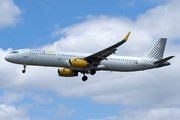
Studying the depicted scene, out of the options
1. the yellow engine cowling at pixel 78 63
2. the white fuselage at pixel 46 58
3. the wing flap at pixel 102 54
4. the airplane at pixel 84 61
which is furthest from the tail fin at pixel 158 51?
the yellow engine cowling at pixel 78 63

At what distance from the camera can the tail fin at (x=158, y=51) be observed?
172 ft

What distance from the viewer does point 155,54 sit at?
5306 cm

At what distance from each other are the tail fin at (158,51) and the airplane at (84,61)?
2.24 ft

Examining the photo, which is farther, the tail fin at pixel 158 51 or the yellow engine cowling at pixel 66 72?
the tail fin at pixel 158 51

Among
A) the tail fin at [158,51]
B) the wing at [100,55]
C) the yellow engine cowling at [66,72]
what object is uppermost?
the tail fin at [158,51]

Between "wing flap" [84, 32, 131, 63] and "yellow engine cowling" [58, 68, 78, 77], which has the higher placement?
"wing flap" [84, 32, 131, 63]

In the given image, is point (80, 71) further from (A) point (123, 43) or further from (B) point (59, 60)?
(A) point (123, 43)

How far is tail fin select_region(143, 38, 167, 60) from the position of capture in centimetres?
5250

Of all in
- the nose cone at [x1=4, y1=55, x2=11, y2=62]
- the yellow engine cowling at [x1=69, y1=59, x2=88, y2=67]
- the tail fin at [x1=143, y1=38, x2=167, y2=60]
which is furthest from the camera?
the tail fin at [x1=143, y1=38, x2=167, y2=60]

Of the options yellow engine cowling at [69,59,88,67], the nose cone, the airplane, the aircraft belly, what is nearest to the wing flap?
the airplane

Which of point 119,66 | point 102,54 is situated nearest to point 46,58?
point 102,54

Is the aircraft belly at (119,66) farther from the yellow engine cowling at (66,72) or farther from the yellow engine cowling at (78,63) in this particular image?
the yellow engine cowling at (66,72)

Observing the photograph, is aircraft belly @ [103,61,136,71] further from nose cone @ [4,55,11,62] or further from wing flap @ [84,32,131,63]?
nose cone @ [4,55,11,62]

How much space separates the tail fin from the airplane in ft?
2.24
